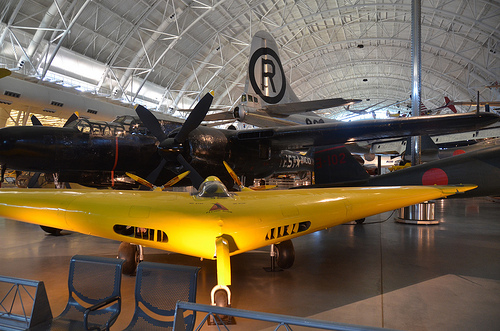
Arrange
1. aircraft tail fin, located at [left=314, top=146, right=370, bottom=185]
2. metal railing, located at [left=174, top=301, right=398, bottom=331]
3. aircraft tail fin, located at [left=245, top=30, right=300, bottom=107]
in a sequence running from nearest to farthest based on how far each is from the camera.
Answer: metal railing, located at [left=174, top=301, right=398, bottom=331]
aircraft tail fin, located at [left=314, top=146, right=370, bottom=185]
aircraft tail fin, located at [left=245, top=30, right=300, bottom=107]

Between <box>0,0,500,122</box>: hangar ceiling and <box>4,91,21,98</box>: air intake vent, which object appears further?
<box>0,0,500,122</box>: hangar ceiling

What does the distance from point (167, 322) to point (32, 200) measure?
9.27 feet

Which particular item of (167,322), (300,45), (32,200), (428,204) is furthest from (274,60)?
(300,45)

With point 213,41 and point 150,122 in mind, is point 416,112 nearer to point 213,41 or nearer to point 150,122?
point 150,122

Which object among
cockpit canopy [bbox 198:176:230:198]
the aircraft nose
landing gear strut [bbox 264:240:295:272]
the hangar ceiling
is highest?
the hangar ceiling

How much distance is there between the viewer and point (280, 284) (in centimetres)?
446

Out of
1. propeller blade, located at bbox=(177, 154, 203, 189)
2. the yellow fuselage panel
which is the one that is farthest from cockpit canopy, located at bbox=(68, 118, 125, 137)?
the yellow fuselage panel

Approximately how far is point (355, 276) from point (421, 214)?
6143mm

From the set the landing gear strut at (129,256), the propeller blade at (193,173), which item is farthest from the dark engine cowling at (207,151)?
the landing gear strut at (129,256)

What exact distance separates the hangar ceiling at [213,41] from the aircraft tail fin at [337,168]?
17745 mm

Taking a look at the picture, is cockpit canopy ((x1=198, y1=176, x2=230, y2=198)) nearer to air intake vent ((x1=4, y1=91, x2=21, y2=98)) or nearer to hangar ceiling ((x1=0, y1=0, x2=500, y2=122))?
air intake vent ((x1=4, y1=91, x2=21, y2=98))

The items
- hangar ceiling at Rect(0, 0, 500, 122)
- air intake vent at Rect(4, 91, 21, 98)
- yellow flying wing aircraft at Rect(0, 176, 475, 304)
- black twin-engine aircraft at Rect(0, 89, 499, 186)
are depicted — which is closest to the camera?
yellow flying wing aircraft at Rect(0, 176, 475, 304)

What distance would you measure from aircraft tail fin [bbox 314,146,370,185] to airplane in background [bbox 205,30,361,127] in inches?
206

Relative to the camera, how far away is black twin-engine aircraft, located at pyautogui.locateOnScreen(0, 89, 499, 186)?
7031 mm
